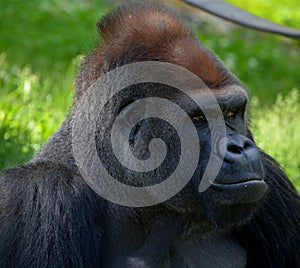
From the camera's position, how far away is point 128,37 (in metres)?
5.25

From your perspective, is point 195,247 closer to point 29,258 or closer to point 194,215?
point 194,215

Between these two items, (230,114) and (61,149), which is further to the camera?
(61,149)

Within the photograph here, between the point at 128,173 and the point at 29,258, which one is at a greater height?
the point at 128,173

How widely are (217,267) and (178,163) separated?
2.42 feet

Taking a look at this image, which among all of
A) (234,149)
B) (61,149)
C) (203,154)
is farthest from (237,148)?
(61,149)

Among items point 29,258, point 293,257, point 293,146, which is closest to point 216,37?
point 293,146

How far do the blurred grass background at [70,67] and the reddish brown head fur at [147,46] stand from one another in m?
1.77

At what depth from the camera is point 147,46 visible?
518 centimetres

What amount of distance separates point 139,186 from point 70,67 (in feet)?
16.4

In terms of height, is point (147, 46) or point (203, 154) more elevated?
point (147, 46)

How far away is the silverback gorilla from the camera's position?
16.0 feet

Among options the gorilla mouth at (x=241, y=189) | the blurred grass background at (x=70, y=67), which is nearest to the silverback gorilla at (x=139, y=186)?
the gorilla mouth at (x=241, y=189)

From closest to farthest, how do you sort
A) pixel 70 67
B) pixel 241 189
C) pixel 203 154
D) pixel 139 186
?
pixel 241 189
pixel 203 154
pixel 139 186
pixel 70 67

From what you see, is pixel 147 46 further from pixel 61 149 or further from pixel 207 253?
pixel 207 253
